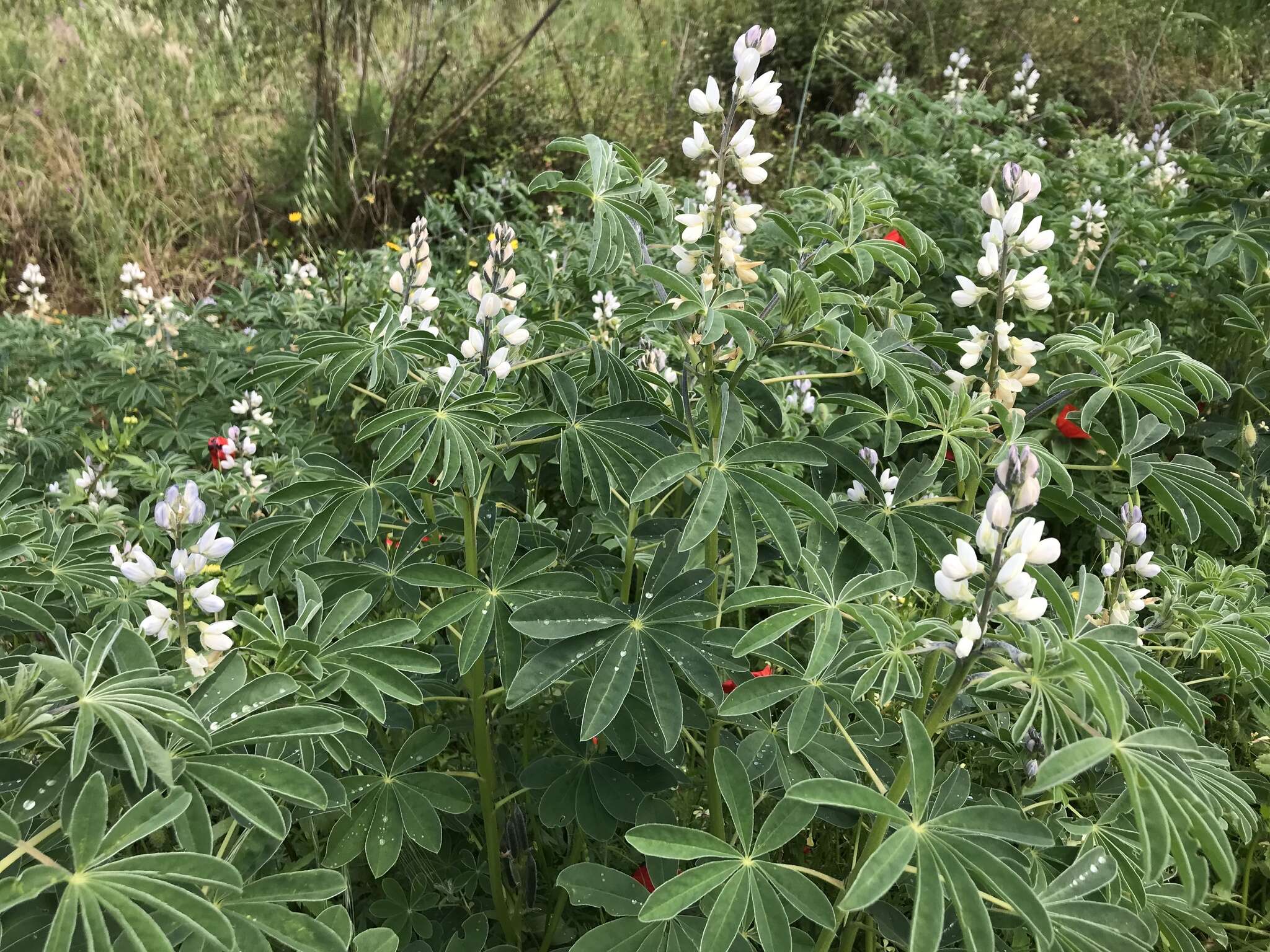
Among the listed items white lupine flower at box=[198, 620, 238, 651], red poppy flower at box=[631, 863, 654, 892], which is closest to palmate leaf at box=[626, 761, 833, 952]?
red poppy flower at box=[631, 863, 654, 892]

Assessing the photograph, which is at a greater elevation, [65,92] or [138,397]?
[65,92]

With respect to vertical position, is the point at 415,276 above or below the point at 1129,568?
above

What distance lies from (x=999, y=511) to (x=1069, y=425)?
160cm

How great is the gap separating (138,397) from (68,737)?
7.82 ft

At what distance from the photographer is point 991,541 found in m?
0.96

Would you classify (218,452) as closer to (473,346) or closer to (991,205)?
(473,346)

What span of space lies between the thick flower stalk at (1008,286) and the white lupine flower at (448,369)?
795 millimetres

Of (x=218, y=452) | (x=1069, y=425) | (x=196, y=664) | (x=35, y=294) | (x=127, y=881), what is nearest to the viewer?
(x=127, y=881)

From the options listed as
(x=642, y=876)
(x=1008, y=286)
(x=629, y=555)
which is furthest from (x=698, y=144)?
(x=642, y=876)

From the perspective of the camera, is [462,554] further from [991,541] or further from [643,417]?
[991,541]

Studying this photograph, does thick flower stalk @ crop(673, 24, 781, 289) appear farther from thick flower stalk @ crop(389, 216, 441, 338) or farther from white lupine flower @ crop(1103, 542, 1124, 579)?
white lupine flower @ crop(1103, 542, 1124, 579)

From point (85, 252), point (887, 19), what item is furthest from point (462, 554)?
point (887, 19)

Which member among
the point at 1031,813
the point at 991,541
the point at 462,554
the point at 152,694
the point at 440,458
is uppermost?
the point at 991,541

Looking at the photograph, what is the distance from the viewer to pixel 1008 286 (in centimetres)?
136
